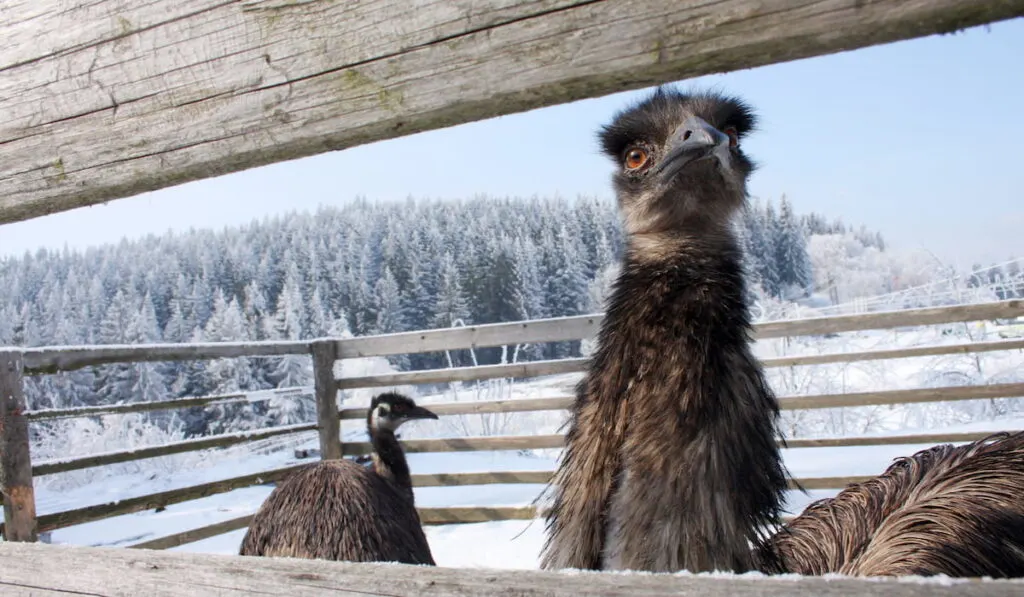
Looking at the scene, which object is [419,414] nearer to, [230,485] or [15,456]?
[230,485]

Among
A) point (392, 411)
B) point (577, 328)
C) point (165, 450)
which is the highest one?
point (577, 328)

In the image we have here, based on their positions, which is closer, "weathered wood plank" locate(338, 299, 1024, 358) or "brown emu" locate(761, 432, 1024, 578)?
"brown emu" locate(761, 432, 1024, 578)

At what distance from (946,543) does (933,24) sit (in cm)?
151

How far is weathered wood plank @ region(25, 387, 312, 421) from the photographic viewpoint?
14.6 feet

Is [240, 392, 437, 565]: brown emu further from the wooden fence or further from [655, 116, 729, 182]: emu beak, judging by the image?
[655, 116, 729, 182]: emu beak

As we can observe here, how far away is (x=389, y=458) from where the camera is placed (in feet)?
16.3

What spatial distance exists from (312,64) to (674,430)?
731 mm

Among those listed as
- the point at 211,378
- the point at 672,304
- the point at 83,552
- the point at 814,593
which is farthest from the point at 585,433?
the point at 211,378

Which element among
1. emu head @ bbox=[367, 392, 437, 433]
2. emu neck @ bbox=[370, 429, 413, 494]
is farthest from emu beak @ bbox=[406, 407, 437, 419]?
emu neck @ bbox=[370, 429, 413, 494]

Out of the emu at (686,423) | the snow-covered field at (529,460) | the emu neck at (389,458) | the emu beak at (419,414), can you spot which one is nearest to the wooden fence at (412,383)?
the snow-covered field at (529,460)

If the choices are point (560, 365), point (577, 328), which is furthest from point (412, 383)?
point (577, 328)

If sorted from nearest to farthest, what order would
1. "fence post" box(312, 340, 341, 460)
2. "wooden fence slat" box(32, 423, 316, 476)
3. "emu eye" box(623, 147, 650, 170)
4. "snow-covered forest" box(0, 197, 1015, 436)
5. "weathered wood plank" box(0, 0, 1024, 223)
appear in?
1. "weathered wood plank" box(0, 0, 1024, 223)
2. "emu eye" box(623, 147, 650, 170)
3. "wooden fence slat" box(32, 423, 316, 476)
4. "fence post" box(312, 340, 341, 460)
5. "snow-covered forest" box(0, 197, 1015, 436)

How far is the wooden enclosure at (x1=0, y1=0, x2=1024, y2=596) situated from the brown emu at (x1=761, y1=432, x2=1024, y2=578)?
0.88m

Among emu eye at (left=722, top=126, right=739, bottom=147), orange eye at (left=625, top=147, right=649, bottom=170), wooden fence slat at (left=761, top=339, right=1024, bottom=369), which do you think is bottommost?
wooden fence slat at (left=761, top=339, right=1024, bottom=369)
